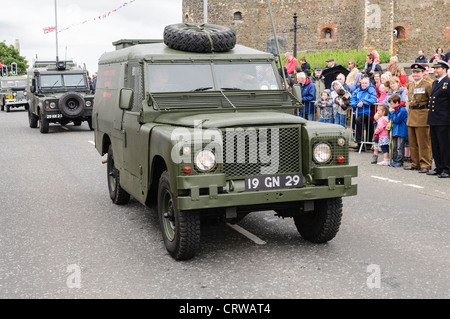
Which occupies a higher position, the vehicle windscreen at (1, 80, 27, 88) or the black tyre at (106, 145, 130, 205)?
the vehicle windscreen at (1, 80, 27, 88)

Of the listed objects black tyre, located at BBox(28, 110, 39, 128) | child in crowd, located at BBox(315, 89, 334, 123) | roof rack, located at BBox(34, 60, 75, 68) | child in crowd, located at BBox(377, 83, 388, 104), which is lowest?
black tyre, located at BBox(28, 110, 39, 128)

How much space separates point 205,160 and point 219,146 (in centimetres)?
18

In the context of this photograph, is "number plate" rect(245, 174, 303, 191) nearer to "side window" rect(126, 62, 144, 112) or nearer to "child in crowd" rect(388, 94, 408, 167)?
"side window" rect(126, 62, 144, 112)

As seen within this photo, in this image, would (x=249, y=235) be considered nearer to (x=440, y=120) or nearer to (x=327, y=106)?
(x=440, y=120)

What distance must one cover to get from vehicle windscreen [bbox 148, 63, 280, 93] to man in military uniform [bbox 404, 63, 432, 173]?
17.8 ft

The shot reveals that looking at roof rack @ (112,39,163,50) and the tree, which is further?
the tree

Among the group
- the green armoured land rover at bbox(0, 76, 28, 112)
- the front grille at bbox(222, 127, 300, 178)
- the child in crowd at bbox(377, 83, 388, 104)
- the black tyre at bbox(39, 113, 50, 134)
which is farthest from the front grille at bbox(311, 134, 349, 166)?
the green armoured land rover at bbox(0, 76, 28, 112)

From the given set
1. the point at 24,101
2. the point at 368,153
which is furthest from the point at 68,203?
the point at 24,101

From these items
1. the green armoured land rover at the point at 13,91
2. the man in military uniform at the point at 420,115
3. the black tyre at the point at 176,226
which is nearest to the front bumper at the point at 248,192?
the black tyre at the point at 176,226

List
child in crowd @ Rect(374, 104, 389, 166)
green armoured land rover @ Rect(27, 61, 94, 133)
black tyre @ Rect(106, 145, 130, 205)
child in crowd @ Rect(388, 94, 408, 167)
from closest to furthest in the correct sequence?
black tyre @ Rect(106, 145, 130, 205), child in crowd @ Rect(388, 94, 408, 167), child in crowd @ Rect(374, 104, 389, 166), green armoured land rover @ Rect(27, 61, 94, 133)

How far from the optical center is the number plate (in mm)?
5500

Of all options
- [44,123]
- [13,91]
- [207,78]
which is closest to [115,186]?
[207,78]

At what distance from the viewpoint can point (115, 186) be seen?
852cm

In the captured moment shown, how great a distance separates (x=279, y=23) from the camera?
4844 centimetres
